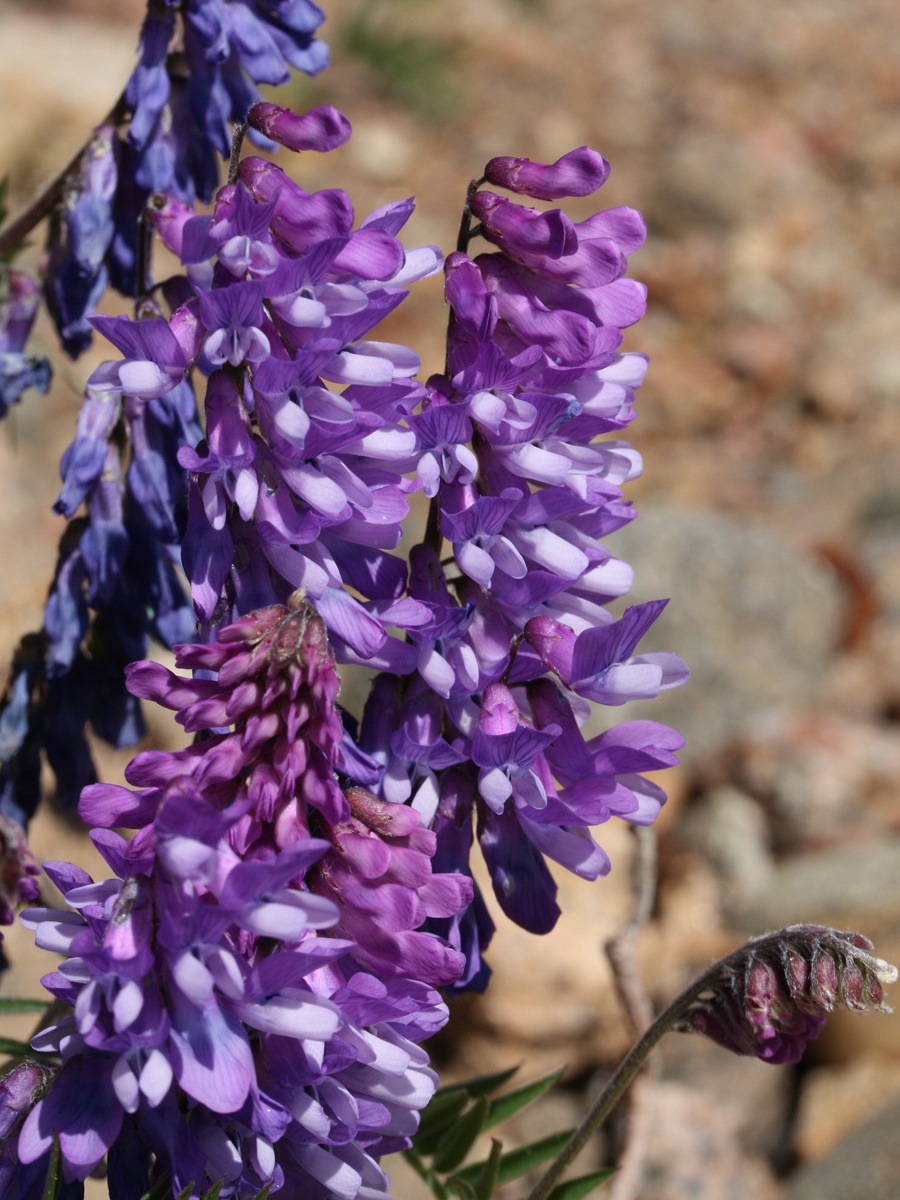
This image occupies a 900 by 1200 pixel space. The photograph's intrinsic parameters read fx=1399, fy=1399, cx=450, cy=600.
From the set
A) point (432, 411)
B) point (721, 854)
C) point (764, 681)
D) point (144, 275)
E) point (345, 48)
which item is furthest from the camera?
point (345, 48)

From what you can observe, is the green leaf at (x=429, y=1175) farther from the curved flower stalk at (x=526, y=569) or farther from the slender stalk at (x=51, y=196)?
the slender stalk at (x=51, y=196)

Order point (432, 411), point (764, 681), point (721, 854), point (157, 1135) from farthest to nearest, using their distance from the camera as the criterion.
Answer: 1. point (764, 681)
2. point (721, 854)
3. point (432, 411)
4. point (157, 1135)

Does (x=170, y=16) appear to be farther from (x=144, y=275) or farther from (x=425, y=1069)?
(x=425, y=1069)

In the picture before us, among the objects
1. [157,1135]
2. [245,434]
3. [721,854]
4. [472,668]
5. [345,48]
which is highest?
[345,48]

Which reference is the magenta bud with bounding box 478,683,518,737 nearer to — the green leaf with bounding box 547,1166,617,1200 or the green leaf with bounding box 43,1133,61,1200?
the green leaf with bounding box 43,1133,61,1200

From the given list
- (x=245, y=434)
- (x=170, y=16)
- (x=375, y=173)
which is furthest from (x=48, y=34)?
(x=245, y=434)

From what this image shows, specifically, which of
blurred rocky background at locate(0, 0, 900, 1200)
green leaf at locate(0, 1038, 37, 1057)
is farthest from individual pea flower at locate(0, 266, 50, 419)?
green leaf at locate(0, 1038, 37, 1057)
